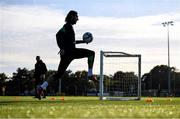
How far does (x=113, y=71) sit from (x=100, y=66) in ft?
8.72

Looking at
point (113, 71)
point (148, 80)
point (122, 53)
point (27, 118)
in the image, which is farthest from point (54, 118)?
point (148, 80)

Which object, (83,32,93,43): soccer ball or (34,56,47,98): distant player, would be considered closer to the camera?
(83,32,93,43): soccer ball

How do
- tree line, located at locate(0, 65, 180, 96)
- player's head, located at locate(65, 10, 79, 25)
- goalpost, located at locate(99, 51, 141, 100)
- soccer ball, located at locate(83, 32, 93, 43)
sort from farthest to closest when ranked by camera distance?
tree line, located at locate(0, 65, 180, 96) < goalpost, located at locate(99, 51, 141, 100) < soccer ball, located at locate(83, 32, 93, 43) < player's head, located at locate(65, 10, 79, 25)

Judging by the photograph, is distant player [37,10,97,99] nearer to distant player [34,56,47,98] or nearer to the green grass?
the green grass

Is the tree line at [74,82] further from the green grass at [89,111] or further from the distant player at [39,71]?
the green grass at [89,111]

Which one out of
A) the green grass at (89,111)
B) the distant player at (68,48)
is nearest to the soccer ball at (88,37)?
the distant player at (68,48)

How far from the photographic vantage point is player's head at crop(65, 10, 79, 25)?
Answer: 48.3 ft

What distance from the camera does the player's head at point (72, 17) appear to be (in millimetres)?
14734

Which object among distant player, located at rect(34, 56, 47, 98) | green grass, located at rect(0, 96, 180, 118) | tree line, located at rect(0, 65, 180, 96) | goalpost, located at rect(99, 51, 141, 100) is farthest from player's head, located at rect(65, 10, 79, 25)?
tree line, located at rect(0, 65, 180, 96)

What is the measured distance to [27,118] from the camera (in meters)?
7.37

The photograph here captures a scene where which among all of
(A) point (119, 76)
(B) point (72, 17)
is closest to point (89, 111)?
(B) point (72, 17)

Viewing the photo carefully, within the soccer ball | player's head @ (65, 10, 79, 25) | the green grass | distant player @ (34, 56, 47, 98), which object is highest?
player's head @ (65, 10, 79, 25)

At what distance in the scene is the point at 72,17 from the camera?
14.8 meters

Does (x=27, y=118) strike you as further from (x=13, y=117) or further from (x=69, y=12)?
(x=69, y=12)
